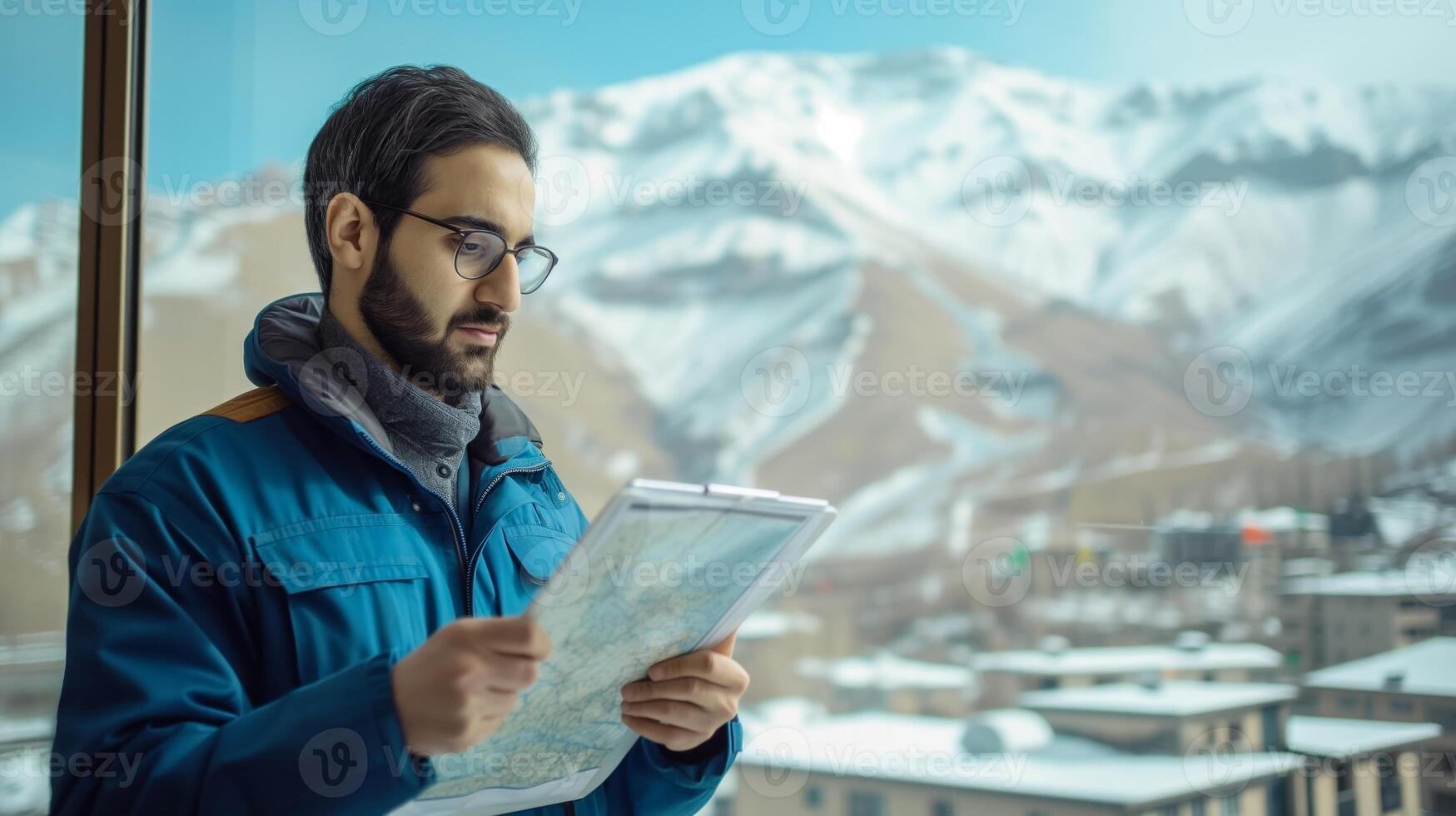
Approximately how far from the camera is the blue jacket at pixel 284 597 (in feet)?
1.95

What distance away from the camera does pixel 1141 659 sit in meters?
5.35

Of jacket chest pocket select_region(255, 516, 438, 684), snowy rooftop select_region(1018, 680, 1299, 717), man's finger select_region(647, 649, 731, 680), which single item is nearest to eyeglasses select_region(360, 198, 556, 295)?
jacket chest pocket select_region(255, 516, 438, 684)

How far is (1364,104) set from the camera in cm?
426

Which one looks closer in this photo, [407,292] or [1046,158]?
[407,292]

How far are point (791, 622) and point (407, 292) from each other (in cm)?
812

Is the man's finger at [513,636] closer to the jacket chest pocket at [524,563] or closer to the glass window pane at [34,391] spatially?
the jacket chest pocket at [524,563]

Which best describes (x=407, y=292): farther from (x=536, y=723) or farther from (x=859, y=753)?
(x=859, y=753)

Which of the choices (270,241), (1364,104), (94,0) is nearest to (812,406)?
(1364,104)

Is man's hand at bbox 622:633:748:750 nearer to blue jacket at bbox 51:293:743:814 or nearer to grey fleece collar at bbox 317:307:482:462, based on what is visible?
blue jacket at bbox 51:293:743:814

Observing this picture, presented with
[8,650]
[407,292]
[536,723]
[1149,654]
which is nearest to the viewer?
[536,723]

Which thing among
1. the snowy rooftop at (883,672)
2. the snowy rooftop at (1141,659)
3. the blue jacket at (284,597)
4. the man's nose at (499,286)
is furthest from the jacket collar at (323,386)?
the snowy rooftop at (883,672)

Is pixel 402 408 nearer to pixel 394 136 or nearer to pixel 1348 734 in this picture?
pixel 394 136

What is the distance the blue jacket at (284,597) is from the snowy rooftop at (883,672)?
729cm

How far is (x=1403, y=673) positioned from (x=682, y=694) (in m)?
2.77
